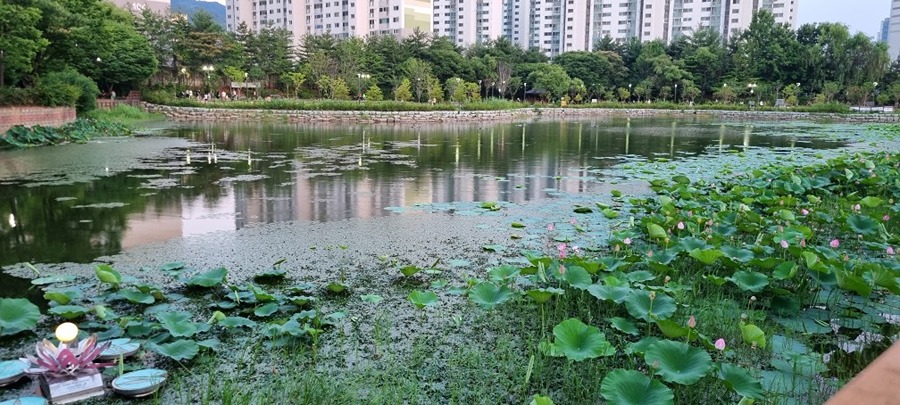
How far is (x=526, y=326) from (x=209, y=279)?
157 centimetres

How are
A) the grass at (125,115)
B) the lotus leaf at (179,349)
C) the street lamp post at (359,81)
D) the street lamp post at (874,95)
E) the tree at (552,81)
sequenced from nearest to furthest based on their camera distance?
the lotus leaf at (179,349) < the grass at (125,115) < the street lamp post at (359,81) < the street lamp post at (874,95) < the tree at (552,81)

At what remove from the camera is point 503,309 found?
2980 mm

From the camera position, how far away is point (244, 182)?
7.43 m

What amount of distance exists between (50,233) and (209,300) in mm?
2298

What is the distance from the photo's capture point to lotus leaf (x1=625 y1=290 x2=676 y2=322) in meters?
2.40

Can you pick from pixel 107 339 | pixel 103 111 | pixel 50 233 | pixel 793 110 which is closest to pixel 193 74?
pixel 103 111

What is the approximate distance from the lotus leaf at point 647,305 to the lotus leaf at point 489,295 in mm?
496

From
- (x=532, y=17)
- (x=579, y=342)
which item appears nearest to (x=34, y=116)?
(x=579, y=342)

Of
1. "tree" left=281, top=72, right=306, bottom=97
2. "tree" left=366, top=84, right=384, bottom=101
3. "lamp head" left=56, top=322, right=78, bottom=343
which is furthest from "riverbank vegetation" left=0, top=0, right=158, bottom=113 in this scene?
"lamp head" left=56, top=322, right=78, bottom=343

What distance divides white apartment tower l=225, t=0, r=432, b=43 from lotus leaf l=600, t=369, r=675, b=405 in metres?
64.6

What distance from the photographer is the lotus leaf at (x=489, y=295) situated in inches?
104

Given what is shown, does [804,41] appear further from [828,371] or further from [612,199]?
[828,371]

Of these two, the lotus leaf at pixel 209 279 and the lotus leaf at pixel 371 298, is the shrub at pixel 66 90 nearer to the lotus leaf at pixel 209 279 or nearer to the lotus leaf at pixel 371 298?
the lotus leaf at pixel 209 279

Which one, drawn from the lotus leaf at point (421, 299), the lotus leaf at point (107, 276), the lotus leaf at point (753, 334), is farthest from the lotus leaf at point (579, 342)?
the lotus leaf at point (107, 276)
